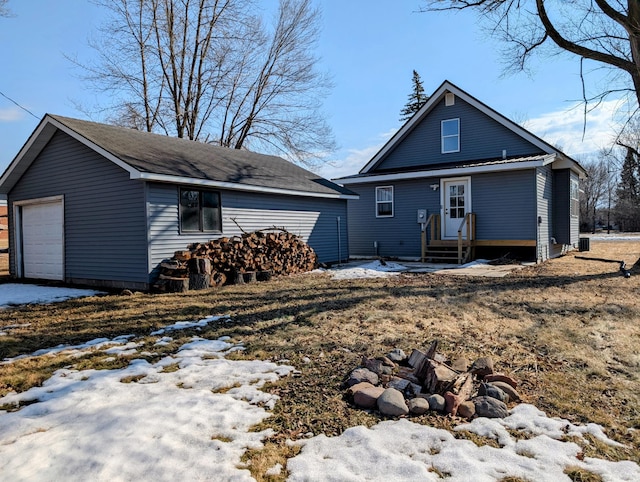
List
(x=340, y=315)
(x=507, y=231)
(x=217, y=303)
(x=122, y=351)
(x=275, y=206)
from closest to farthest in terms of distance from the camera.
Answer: (x=122, y=351) → (x=340, y=315) → (x=217, y=303) → (x=275, y=206) → (x=507, y=231)

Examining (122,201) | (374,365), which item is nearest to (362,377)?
(374,365)

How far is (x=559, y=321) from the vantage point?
5727mm

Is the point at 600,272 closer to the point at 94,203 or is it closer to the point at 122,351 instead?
the point at 122,351

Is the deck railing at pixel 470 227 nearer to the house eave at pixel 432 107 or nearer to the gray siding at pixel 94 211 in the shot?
the house eave at pixel 432 107

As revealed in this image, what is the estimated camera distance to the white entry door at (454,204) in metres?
14.4

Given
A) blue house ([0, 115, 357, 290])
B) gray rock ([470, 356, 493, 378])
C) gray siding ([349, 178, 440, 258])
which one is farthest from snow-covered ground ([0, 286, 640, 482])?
gray siding ([349, 178, 440, 258])

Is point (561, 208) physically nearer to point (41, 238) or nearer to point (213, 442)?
point (213, 442)

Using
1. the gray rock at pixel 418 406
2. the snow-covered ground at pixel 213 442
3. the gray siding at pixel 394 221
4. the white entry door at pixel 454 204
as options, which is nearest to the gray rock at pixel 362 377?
the gray rock at pixel 418 406

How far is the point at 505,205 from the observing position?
44.5ft

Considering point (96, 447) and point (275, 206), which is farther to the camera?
point (275, 206)

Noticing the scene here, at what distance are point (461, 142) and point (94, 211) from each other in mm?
12009

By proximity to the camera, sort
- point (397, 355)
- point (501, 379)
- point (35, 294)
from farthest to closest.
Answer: point (35, 294), point (397, 355), point (501, 379)

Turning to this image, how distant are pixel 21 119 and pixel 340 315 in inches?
619

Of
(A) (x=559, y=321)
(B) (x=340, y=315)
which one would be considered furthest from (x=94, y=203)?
(A) (x=559, y=321)
